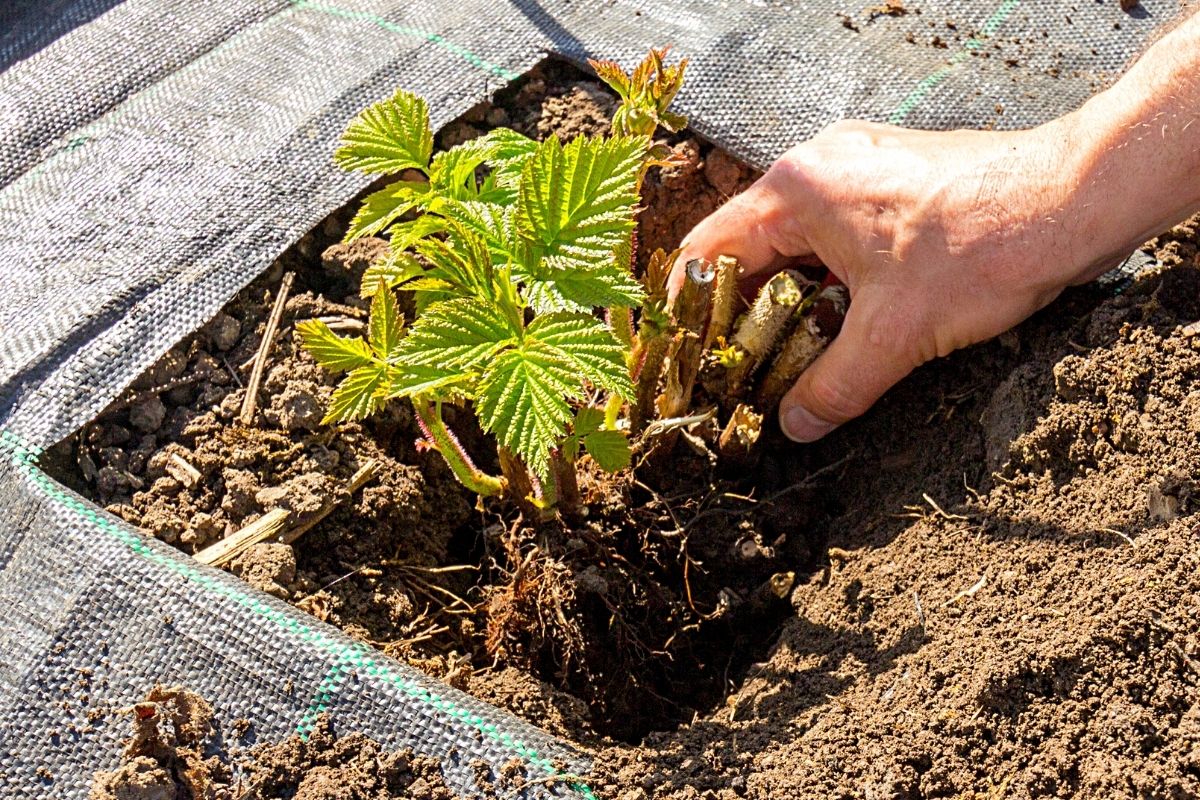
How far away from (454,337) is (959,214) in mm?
928

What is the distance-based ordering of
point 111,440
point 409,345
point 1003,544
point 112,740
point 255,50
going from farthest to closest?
point 255,50, point 111,440, point 1003,544, point 112,740, point 409,345

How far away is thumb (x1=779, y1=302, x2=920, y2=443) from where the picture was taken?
1.79 m

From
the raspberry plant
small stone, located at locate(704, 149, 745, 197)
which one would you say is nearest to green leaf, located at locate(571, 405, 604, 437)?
the raspberry plant

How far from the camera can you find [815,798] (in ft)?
4.44

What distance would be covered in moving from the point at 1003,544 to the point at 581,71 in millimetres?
1310

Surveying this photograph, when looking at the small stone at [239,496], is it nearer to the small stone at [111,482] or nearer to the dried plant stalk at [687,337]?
the small stone at [111,482]

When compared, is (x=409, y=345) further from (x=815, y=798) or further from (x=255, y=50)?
(x=255, y=50)

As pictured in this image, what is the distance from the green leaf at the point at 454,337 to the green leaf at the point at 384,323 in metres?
0.19

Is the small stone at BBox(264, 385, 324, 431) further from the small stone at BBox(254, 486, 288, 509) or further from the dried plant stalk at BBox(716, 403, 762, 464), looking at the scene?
the dried plant stalk at BBox(716, 403, 762, 464)

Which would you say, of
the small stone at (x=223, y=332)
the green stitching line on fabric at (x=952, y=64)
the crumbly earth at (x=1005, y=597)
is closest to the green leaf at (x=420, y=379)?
the crumbly earth at (x=1005, y=597)

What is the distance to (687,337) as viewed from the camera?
1.70m

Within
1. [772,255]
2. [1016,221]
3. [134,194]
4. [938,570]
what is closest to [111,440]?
[134,194]

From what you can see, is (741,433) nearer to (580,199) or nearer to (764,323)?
(764,323)

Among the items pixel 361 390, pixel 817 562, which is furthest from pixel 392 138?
pixel 817 562
